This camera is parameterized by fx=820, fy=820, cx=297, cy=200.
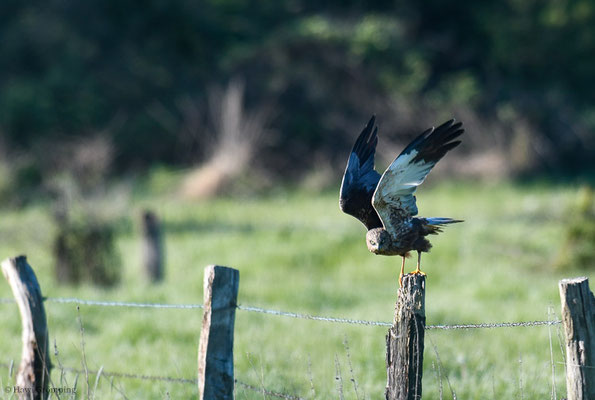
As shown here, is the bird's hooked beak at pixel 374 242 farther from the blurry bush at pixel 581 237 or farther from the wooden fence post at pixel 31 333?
the blurry bush at pixel 581 237

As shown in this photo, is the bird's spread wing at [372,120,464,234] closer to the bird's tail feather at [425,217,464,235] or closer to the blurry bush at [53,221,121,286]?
the bird's tail feather at [425,217,464,235]

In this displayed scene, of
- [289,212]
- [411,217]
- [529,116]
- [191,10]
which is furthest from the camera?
[191,10]

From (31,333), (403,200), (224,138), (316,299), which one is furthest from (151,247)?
(224,138)

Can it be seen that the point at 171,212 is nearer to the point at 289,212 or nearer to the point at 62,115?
the point at 289,212

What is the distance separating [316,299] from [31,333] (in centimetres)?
486

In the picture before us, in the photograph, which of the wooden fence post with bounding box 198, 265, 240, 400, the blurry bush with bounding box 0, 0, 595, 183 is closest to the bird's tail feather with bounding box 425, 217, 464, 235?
the wooden fence post with bounding box 198, 265, 240, 400

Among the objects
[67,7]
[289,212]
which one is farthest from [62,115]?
[289,212]

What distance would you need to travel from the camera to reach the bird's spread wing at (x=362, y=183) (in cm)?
457

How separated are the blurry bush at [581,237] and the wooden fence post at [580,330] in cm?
728

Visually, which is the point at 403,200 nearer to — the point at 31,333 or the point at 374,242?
the point at 374,242

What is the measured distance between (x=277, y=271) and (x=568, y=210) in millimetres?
4007

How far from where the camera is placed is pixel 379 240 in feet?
13.9

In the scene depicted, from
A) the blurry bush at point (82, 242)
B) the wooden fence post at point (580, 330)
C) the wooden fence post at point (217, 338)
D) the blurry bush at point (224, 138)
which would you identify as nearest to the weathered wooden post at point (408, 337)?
the wooden fence post at point (580, 330)

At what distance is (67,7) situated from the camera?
23.1 meters
